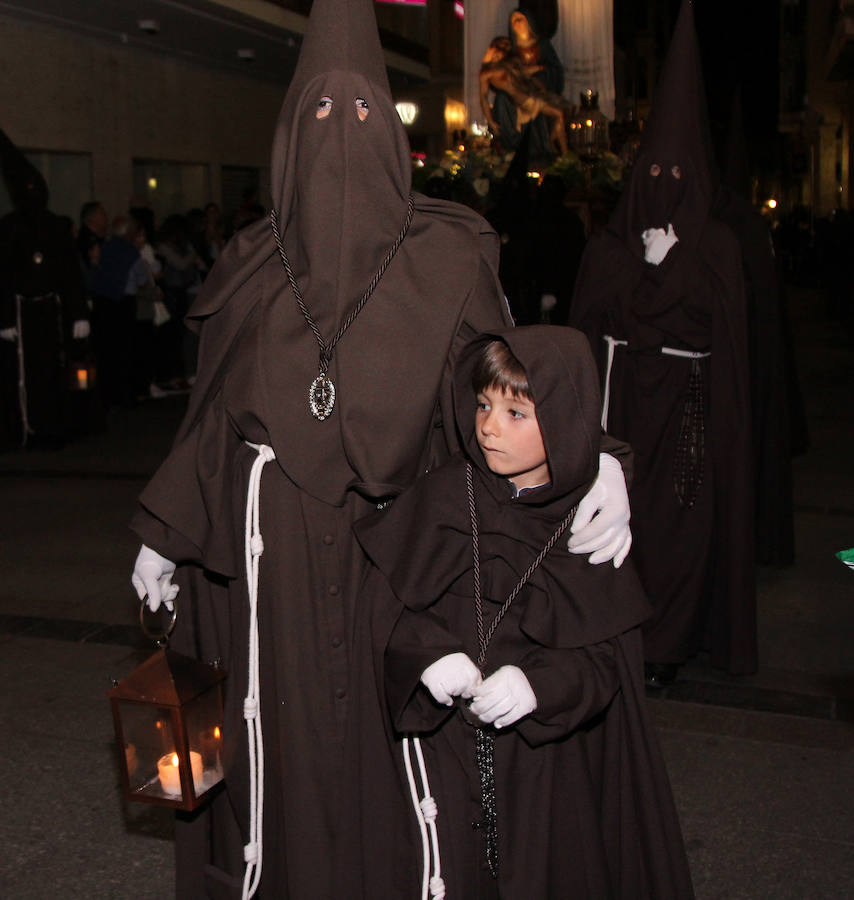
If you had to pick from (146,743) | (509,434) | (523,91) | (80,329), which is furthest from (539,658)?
(523,91)

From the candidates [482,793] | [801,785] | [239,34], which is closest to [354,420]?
[482,793]

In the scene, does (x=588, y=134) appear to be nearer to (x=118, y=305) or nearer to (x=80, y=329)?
(x=80, y=329)

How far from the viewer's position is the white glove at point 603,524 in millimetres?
2318

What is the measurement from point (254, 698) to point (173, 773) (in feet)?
0.77

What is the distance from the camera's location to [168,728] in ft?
8.61

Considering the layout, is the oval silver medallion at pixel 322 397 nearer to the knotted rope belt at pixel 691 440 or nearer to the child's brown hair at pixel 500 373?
the child's brown hair at pixel 500 373

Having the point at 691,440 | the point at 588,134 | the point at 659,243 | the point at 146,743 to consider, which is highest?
the point at 588,134

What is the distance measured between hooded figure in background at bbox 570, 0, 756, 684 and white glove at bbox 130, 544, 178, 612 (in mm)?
2376

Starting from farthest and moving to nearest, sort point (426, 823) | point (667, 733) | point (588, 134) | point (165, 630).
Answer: point (588, 134) < point (667, 733) < point (165, 630) < point (426, 823)

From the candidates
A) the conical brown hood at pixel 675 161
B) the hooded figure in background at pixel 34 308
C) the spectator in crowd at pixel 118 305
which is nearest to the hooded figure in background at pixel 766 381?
the conical brown hood at pixel 675 161

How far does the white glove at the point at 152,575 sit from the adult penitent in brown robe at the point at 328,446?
0.12 feet

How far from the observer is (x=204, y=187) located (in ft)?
65.8

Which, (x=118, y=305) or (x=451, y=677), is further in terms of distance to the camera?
(x=118, y=305)

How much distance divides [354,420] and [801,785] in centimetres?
222
